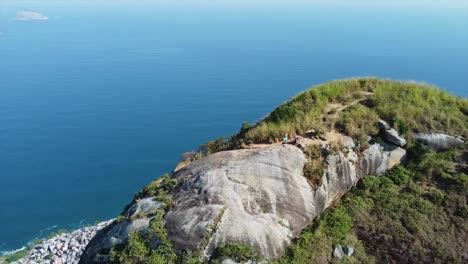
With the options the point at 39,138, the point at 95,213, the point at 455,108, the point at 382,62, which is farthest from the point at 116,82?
the point at 455,108

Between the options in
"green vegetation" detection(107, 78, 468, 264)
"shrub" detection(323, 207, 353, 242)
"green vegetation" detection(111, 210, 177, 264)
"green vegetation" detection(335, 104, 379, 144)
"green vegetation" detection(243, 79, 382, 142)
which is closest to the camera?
"green vegetation" detection(111, 210, 177, 264)

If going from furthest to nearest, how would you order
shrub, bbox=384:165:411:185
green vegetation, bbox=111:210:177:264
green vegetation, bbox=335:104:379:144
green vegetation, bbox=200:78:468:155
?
green vegetation, bbox=200:78:468:155 → green vegetation, bbox=335:104:379:144 → shrub, bbox=384:165:411:185 → green vegetation, bbox=111:210:177:264

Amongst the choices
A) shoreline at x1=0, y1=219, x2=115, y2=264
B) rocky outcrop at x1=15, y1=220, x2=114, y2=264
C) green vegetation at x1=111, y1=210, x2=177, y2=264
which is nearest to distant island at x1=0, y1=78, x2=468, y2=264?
green vegetation at x1=111, y1=210, x2=177, y2=264

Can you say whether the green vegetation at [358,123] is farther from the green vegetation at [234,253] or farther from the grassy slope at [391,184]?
the green vegetation at [234,253]

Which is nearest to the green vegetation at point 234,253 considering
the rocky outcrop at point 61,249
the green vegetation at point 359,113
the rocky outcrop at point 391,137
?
the green vegetation at point 359,113

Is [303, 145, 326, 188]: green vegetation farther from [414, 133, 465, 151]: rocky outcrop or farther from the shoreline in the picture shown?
the shoreline

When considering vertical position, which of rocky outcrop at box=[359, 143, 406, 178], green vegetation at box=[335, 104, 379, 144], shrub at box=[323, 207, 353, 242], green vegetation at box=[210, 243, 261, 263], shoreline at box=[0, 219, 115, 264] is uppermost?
green vegetation at box=[335, 104, 379, 144]

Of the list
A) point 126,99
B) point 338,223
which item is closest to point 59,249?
point 338,223

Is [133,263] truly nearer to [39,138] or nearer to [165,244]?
[165,244]
